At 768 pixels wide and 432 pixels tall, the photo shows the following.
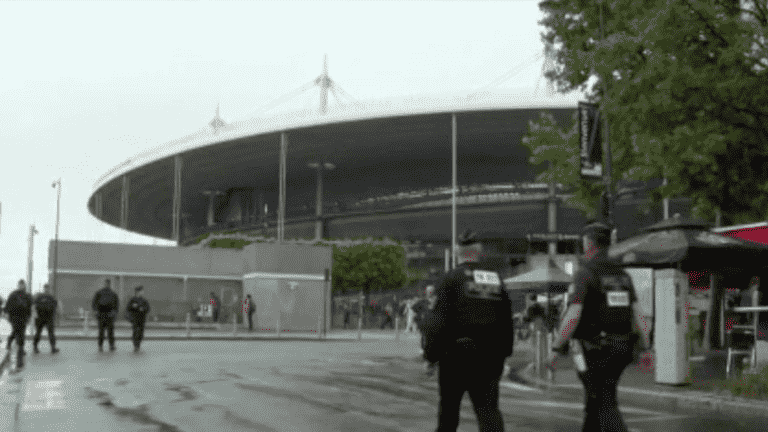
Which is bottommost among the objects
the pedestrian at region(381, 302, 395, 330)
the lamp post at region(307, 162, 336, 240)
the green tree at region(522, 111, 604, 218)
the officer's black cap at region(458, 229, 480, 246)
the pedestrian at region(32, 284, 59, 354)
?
the pedestrian at region(381, 302, 395, 330)

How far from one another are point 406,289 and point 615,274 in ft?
181

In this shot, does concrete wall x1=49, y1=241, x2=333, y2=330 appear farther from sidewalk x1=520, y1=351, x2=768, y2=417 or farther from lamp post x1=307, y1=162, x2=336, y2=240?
sidewalk x1=520, y1=351, x2=768, y2=417

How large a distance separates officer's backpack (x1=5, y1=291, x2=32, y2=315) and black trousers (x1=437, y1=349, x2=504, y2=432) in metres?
13.8

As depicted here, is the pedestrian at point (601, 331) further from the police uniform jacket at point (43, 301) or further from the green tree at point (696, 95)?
the police uniform jacket at point (43, 301)

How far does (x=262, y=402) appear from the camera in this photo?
9570 mm

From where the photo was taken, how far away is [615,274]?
573 cm

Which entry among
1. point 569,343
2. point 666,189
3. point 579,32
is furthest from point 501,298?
point 579,32

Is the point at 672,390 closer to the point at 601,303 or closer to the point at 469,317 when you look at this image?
the point at 601,303

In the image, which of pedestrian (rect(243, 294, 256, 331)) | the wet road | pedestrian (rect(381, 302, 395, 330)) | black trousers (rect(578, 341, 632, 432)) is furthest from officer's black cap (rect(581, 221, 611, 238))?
pedestrian (rect(381, 302, 395, 330))

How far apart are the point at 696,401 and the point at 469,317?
6.26m

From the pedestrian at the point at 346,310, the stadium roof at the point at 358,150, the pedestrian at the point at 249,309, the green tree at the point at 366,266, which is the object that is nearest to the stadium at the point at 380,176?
the stadium roof at the point at 358,150

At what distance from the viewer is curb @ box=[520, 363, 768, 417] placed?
954 cm

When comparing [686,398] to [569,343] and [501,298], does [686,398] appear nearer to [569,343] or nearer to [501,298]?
[569,343]

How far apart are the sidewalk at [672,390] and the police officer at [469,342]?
354 centimetres
